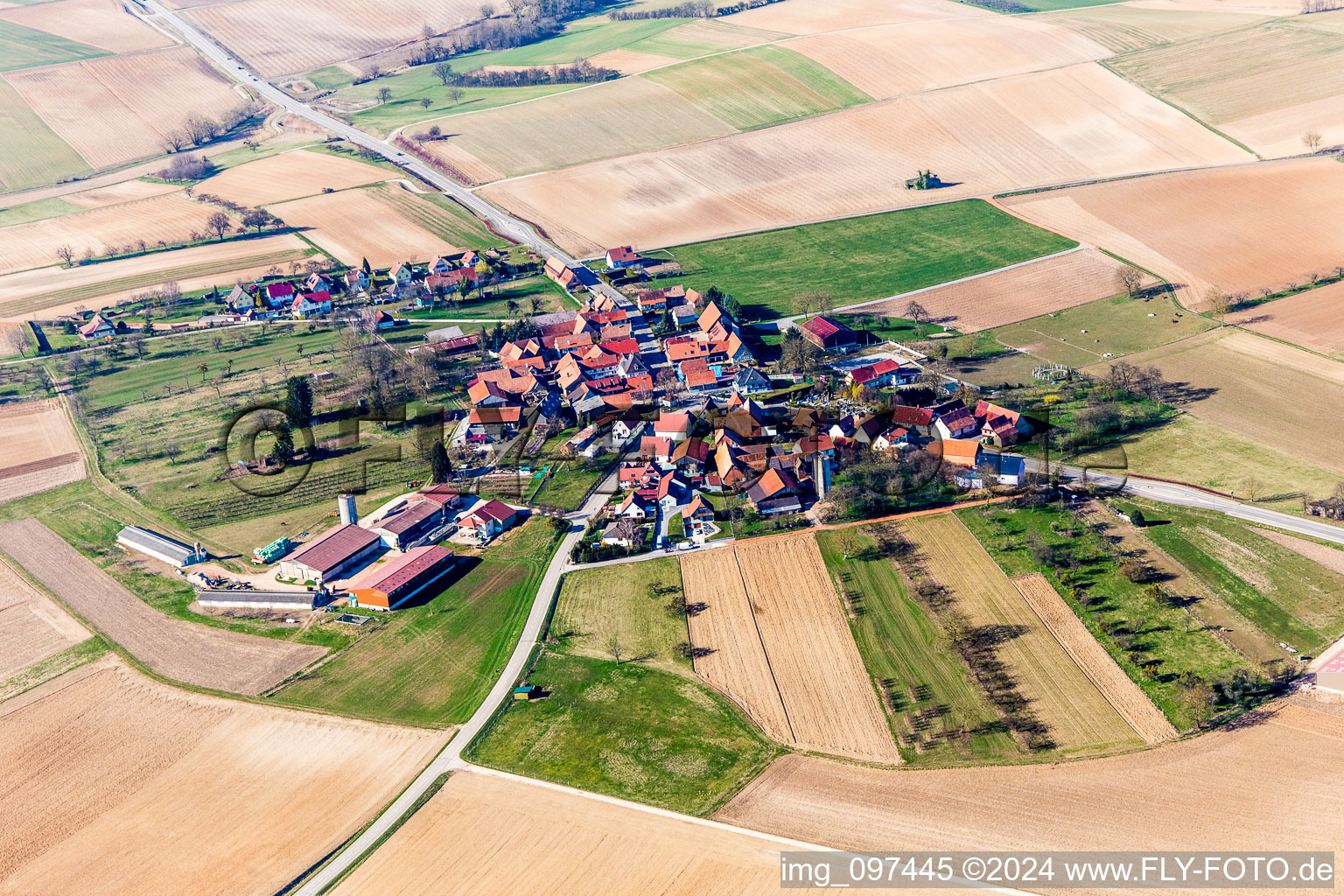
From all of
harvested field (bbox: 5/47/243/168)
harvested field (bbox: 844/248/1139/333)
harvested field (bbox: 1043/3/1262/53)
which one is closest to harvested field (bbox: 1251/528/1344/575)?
harvested field (bbox: 844/248/1139/333)

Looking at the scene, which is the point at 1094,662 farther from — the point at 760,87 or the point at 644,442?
the point at 760,87

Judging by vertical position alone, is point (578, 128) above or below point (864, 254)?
above

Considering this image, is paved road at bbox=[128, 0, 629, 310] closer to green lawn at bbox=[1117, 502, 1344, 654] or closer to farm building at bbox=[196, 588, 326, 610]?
farm building at bbox=[196, 588, 326, 610]

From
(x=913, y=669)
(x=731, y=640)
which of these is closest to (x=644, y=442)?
(x=731, y=640)

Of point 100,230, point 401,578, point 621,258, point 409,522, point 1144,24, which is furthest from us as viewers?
point 1144,24

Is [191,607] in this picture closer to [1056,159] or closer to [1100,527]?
[1100,527]

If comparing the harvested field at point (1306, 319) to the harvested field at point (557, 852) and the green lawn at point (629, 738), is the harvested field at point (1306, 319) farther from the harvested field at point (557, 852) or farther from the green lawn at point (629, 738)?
the harvested field at point (557, 852)
